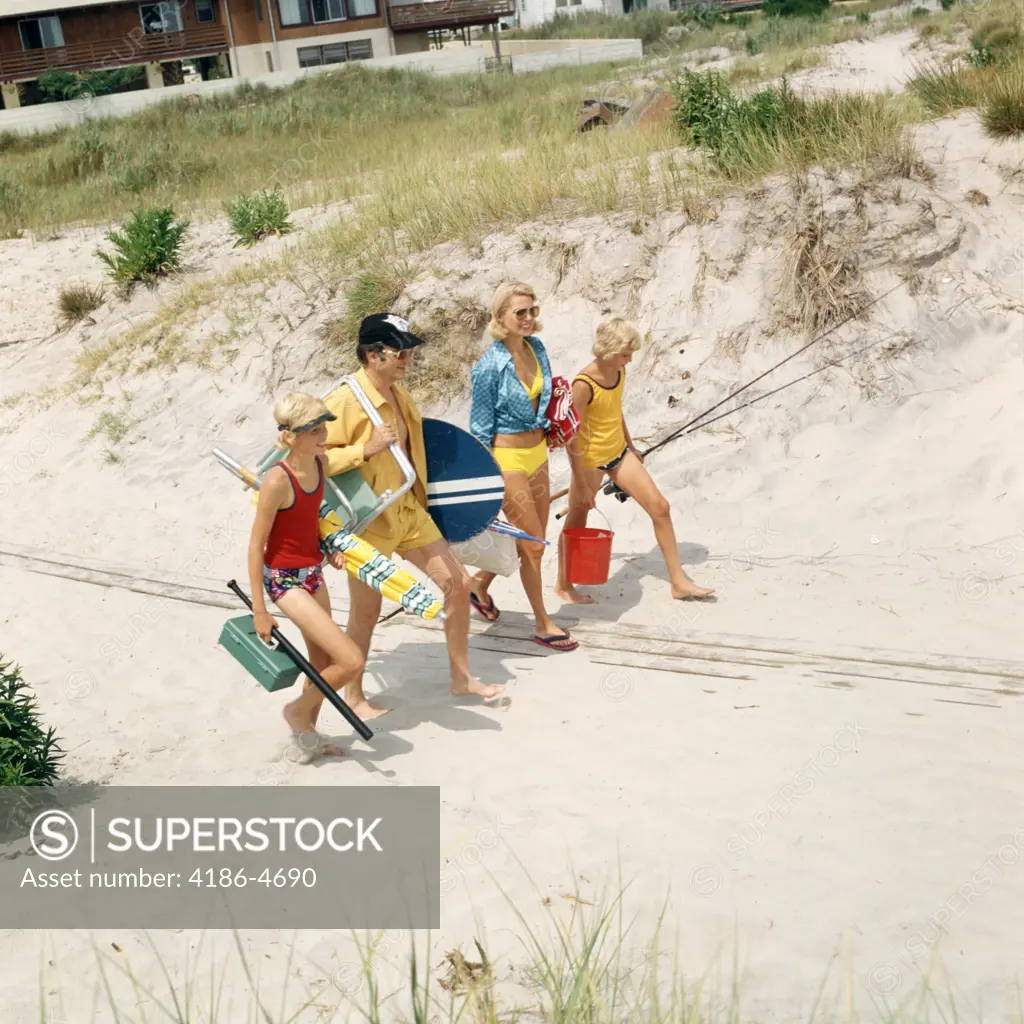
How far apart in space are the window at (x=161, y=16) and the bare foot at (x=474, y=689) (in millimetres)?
42408

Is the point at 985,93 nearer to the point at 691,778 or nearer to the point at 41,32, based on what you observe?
the point at 691,778

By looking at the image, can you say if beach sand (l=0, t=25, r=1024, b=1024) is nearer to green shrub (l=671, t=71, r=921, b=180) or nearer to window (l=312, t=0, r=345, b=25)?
green shrub (l=671, t=71, r=921, b=180)

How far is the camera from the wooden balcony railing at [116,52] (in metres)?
42.6

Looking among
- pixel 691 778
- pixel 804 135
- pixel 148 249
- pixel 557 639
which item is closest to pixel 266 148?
pixel 148 249

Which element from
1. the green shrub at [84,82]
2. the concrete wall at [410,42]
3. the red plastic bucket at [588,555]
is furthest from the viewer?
the concrete wall at [410,42]

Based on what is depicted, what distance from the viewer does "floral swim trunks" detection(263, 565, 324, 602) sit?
551 centimetres

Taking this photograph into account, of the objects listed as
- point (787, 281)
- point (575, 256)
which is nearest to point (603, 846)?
point (787, 281)

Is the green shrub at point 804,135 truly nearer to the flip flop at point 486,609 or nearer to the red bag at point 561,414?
the red bag at point 561,414

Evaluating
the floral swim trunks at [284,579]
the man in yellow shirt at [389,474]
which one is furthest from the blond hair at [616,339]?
the floral swim trunks at [284,579]

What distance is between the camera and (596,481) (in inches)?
298

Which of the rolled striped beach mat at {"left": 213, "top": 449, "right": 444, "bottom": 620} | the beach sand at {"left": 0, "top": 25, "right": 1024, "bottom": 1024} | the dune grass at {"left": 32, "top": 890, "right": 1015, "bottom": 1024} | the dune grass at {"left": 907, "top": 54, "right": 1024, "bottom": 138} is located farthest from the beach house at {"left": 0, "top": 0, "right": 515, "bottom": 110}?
the dune grass at {"left": 32, "top": 890, "right": 1015, "bottom": 1024}

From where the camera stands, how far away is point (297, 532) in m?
5.47

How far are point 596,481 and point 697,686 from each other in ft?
5.43

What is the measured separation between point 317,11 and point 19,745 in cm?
4414
